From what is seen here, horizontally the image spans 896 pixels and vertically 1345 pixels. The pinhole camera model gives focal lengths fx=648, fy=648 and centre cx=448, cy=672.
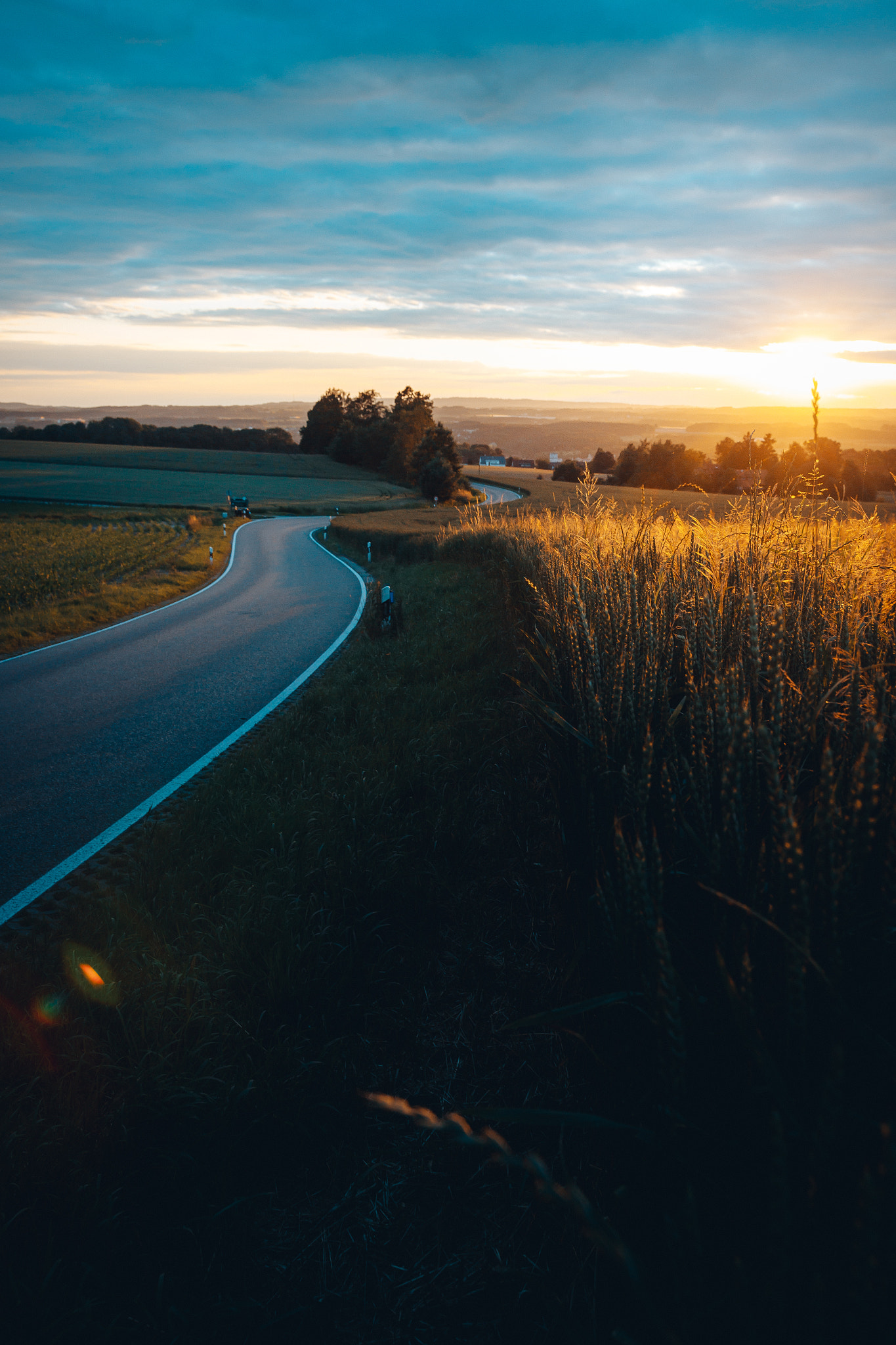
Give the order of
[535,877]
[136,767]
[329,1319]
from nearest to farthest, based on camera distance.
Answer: [329,1319], [535,877], [136,767]

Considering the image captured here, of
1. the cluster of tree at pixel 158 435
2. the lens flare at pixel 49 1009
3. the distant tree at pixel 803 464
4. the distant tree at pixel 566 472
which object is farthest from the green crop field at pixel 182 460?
the lens flare at pixel 49 1009

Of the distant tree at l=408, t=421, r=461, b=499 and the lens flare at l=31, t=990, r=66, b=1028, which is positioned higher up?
the distant tree at l=408, t=421, r=461, b=499

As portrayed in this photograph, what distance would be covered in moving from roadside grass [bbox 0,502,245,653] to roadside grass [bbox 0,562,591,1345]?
983 cm

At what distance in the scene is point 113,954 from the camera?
3027mm

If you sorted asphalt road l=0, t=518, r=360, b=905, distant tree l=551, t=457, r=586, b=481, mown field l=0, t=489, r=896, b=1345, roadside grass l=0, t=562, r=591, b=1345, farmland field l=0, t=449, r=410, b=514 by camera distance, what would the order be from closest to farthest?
mown field l=0, t=489, r=896, b=1345 → roadside grass l=0, t=562, r=591, b=1345 → asphalt road l=0, t=518, r=360, b=905 → farmland field l=0, t=449, r=410, b=514 → distant tree l=551, t=457, r=586, b=481

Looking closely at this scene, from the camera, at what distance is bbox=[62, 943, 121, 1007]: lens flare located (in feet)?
9.09

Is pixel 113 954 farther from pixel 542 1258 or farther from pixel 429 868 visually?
pixel 542 1258

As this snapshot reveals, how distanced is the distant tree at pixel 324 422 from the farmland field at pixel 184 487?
23916 millimetres

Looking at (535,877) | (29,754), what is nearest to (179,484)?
(29,754)

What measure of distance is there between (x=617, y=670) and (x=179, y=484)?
73016mm

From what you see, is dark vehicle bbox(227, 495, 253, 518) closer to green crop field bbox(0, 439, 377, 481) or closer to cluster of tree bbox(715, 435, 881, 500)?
green crop field bbox(0, 439, 377, 481)

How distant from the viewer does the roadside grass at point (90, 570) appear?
13.2 metres

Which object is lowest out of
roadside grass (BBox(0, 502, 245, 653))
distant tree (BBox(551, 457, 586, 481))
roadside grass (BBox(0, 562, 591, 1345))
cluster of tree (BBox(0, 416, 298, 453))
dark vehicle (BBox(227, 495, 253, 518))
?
roadside grass (BBox(0, 562, 591, 1345))

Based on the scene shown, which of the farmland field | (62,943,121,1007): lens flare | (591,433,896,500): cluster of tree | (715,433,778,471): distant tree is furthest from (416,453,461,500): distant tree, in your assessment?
(62,943,121,1007): lens flare
